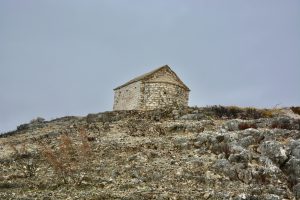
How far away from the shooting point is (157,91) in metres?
50.9

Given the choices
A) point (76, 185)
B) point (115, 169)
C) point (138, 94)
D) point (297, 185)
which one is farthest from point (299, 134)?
point (138, 94)

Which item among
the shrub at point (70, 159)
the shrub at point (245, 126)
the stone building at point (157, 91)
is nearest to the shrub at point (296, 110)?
the stone building at point (157, 91)

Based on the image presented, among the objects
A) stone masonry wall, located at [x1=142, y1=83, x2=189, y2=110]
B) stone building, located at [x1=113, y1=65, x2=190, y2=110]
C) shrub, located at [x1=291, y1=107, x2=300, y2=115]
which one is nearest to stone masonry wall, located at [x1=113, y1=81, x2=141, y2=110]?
stone building, located at [x1=113, y1=65, x2=190, y2=110]

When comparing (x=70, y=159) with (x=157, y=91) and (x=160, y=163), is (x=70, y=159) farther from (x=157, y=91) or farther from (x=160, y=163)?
(x=157, y=91)

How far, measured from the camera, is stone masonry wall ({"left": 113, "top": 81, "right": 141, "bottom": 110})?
51.7 metres

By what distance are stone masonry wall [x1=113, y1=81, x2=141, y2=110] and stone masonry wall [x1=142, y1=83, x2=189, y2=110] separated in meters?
0.94

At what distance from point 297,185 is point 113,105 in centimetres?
3799

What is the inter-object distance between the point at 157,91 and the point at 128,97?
15.7ft

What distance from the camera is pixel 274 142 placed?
2783 cm

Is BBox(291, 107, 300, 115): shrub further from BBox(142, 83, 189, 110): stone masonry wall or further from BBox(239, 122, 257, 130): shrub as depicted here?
BBox(239, 122, 257, 130): shrub

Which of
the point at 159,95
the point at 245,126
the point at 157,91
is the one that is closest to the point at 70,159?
the point at 245,126

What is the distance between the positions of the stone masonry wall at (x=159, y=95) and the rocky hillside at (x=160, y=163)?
11745 mm

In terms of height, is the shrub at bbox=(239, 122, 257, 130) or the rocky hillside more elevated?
the shrub at bbox=(239, 122, 257, 130)

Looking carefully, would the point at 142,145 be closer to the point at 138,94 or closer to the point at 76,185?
the point at 76,185
